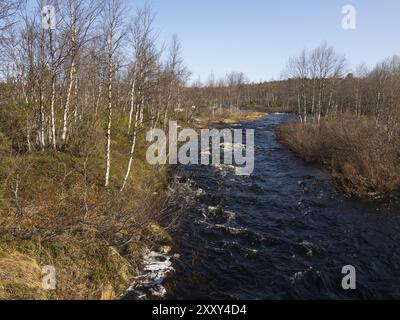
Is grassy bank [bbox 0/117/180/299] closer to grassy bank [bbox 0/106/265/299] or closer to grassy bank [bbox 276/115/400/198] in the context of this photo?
grassy bank [bbox 0/106/265/299]

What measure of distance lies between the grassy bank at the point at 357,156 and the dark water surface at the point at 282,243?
4.36 feet

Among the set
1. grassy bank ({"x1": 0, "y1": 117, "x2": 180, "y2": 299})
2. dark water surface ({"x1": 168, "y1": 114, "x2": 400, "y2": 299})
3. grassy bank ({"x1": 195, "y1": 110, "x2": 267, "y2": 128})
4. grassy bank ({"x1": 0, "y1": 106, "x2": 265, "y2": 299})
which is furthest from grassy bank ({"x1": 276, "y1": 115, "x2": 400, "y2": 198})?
grassy bank ({"x1": 195, "y1": 110, "x2": 267, "y2": 128})

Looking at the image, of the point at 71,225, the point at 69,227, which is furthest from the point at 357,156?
the point at 69,227

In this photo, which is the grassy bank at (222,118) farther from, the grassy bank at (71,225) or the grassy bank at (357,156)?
the grassy bank at (71,225)

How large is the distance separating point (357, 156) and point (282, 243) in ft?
35.7

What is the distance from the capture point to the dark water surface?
10.8m

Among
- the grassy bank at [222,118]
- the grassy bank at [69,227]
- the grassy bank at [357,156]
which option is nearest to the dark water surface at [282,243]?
the grassy bank at [357,156]

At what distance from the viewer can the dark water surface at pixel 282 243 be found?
10836 mm

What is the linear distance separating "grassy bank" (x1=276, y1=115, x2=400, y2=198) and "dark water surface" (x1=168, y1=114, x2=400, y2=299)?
52.4 inches

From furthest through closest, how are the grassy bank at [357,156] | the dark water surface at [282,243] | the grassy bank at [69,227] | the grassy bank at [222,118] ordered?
the grassy bank at [222,118], the grassy bank at [357,156], the dark water surface at [282,243], the grassy bank at [69,227]

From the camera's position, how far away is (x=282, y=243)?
549 inches

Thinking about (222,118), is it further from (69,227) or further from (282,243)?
(69,227)

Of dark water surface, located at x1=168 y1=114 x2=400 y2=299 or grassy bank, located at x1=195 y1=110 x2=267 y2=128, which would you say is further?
grassy bank, located at x1=195 y1=110 x2=267 y2=128
